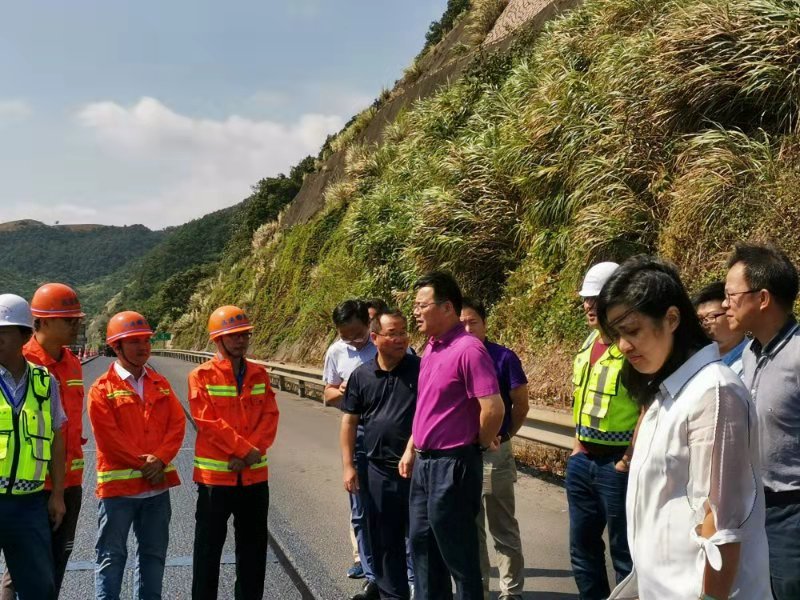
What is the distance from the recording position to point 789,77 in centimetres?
891

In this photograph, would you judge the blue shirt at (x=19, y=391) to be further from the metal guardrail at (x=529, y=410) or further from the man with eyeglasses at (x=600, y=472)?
the metal guardrail at (x=529, y=410)

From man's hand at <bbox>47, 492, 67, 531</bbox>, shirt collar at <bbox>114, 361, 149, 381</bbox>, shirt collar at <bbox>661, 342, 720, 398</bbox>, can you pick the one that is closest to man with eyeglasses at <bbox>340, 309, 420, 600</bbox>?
shirt collar at <bbox>114, 361, 149, 381</bbox>

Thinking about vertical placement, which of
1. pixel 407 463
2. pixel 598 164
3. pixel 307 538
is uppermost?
pixel 598 164

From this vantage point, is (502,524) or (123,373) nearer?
(123,373)

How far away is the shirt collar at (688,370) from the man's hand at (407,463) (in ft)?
7.77

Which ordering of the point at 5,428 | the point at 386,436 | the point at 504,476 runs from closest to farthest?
the point at 5,428 < the point at 386,436 < the point at 504,476

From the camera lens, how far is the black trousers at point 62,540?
13.8 ft

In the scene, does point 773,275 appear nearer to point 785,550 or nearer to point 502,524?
point 785,550

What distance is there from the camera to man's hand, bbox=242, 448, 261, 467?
455 cm

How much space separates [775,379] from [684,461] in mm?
1163

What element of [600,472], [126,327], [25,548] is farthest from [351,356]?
[25,548]

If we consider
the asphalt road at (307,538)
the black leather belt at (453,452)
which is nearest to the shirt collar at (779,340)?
the black leather belt at (453,452)

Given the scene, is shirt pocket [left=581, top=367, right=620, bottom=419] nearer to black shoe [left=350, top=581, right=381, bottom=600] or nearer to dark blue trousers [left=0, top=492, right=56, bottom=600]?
black shoe [left=350, top=581, right=381, bottom=600]

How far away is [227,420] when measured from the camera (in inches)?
184
